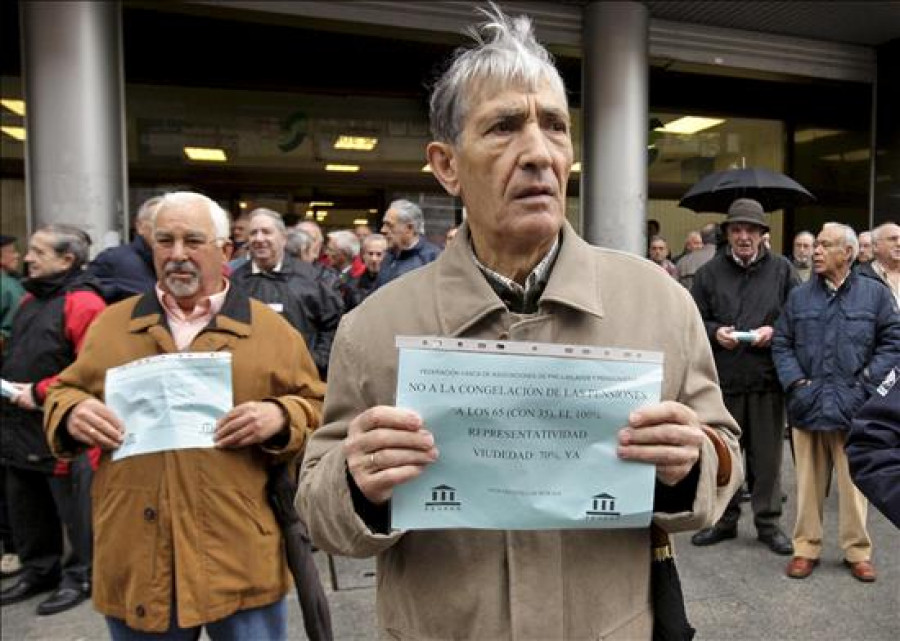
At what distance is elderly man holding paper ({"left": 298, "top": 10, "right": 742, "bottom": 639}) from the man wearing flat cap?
3.86 metres

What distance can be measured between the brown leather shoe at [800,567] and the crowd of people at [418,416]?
0.02 metres

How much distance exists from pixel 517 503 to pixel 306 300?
12.6 feet

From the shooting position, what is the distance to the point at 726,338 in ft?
16.5

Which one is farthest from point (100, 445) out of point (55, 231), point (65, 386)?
point (55, 231)

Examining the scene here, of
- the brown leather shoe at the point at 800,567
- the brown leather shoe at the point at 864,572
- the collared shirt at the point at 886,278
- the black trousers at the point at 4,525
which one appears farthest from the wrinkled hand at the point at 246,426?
the collared shirt at the point at 886,278

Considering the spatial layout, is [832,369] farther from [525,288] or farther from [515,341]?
[515,341]

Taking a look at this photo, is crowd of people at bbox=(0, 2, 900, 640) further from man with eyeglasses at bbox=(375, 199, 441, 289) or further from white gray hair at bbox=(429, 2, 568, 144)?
man with eyeglasses at bbox=(375, 199, 441, 289)

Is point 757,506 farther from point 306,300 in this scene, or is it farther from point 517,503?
point 517,503

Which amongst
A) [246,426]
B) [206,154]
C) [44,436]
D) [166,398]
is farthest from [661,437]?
[206,154]

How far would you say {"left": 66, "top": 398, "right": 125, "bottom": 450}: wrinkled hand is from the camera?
91.1 inches

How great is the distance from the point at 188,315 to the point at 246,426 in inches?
18.6

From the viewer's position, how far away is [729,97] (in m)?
14.2

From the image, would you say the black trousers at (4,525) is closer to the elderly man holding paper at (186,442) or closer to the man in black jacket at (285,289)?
the man in black jacket at (285,289)

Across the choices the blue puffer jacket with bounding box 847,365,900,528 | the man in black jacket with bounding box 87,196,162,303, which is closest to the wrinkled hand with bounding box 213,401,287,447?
the blue puffer jacket with bounding box 847,365,900,528
